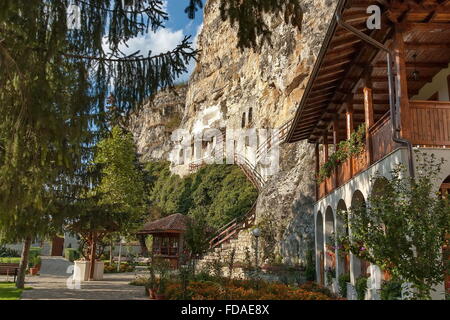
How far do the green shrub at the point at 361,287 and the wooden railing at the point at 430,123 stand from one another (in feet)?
12.5

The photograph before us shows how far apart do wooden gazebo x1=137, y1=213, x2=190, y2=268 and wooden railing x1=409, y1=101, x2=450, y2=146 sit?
18.5 meters

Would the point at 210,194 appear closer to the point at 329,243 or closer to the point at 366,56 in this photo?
the point at 329,243

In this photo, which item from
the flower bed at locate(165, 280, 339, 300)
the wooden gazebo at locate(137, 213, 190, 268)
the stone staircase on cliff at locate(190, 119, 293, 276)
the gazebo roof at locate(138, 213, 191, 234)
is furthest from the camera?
the wooden gazebo at locate(137, 213, 190, 268)

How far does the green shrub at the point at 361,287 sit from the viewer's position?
32.7 feet

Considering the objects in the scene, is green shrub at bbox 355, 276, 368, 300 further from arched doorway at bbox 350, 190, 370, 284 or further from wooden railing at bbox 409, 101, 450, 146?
wooden railing at bbox 409, 101, 450, 146

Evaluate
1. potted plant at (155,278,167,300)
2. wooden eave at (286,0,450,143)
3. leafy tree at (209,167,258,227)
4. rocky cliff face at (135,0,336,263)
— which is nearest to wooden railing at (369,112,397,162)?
wooden eave at (286,0,450,143)

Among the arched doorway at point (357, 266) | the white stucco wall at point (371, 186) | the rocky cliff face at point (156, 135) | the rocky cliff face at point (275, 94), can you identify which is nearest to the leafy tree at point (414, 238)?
the white stucco wall at point (371, 186)

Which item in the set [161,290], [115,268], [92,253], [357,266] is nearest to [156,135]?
[115,268]

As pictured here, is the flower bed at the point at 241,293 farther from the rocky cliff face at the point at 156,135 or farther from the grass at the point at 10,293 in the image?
the rocky cliff face at the point at 156,135

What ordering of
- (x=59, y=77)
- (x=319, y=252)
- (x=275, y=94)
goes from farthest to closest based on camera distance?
(x=275, y=94)
(x=319, y=252)
(x=59, y=77)

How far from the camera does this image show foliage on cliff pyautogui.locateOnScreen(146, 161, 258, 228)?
3341 cm

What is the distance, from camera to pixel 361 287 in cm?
1002

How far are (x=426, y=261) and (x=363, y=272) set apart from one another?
19.6ft

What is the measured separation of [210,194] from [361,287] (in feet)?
97.6
